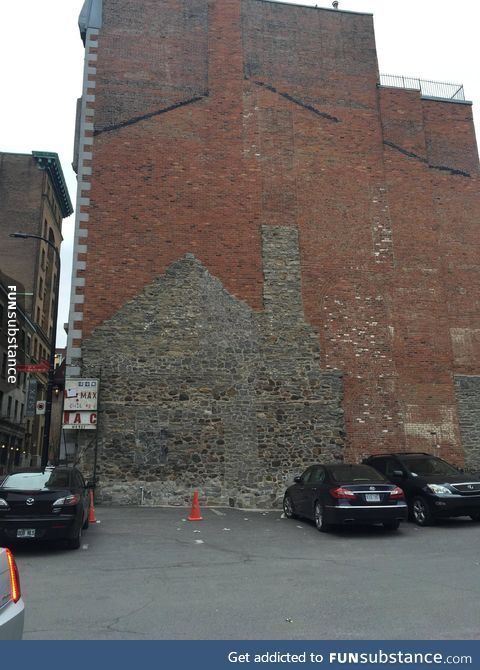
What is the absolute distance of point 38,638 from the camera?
5250 mm

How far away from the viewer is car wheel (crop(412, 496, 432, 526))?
12579 millimetres

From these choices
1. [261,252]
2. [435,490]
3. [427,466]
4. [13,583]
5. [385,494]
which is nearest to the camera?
[13,583]

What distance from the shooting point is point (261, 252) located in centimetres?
1958

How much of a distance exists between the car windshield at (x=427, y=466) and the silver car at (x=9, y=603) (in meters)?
11.6

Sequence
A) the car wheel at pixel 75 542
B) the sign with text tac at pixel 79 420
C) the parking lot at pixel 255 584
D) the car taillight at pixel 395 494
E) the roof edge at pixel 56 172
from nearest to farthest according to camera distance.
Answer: the parking lot at pixel 255 584, the car wheel at pixel 75 542, the car taillight at pixel 395 494, the sign with text tac at pixel 79 420, the roof edge at pixel 56 172

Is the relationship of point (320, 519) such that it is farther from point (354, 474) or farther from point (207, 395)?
point (207, 395)

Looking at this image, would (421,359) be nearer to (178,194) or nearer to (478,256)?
(478,256)

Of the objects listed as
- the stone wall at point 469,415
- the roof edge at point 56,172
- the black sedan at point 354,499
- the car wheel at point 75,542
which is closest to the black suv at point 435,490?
the black sedan at point 354,499

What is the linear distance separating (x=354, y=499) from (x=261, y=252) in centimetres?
1050

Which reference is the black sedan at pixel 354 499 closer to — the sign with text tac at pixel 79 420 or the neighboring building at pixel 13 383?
the sign with text tac at pixel 79 420

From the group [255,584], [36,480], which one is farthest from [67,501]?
[255,584]

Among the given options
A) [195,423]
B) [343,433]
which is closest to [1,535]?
[195,423]

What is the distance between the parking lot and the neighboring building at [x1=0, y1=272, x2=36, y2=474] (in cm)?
3381

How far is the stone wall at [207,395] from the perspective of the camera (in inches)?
678
